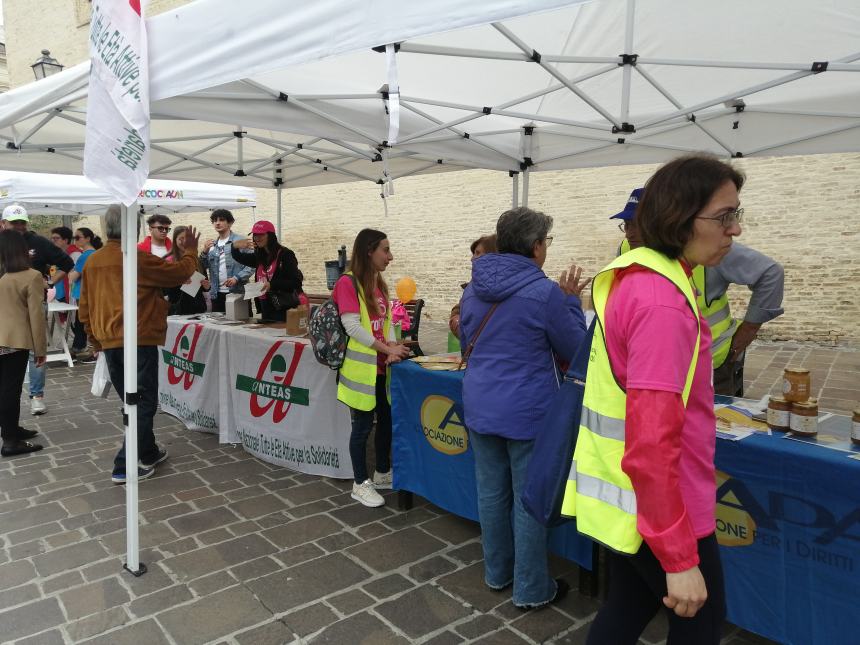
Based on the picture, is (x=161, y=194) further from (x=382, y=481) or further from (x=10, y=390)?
(x=382, y=481)

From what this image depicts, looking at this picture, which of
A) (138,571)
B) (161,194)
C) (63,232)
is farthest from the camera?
(63,232)

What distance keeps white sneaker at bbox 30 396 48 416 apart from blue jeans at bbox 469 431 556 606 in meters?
5.35

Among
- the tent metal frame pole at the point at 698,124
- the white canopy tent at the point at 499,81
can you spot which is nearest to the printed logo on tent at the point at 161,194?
the white canopy tent at the point at 499,81

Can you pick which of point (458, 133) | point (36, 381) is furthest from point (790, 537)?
point (36, 381)

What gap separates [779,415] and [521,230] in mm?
1270

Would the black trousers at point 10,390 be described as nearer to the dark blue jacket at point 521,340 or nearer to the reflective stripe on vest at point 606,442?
the dark blue jacket at point 521,340

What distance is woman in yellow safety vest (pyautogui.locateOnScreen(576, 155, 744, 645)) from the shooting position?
129 cm

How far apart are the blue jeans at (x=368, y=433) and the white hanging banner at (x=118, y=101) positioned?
181 centimetres

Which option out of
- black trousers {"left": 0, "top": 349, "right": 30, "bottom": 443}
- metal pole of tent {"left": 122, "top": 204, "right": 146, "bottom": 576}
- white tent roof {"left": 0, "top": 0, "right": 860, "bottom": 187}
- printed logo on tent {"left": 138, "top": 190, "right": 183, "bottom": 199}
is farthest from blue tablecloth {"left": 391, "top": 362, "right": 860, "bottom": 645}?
printed logo on tent {"left": 138, "top": 190, "right": 183, "bottom": 199}

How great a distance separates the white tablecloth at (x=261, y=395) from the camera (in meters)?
4.31

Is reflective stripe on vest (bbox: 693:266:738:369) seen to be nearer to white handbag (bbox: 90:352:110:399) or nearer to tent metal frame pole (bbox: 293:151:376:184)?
white handbag (bbox: 90:352:110:399)

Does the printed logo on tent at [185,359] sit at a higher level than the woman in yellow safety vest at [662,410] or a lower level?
lower

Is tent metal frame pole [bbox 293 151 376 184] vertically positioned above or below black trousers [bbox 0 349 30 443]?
above

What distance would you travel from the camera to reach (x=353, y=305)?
3570 millimetres
